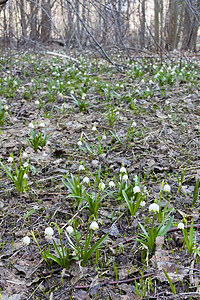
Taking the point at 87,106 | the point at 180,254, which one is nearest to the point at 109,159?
the point at 180,254

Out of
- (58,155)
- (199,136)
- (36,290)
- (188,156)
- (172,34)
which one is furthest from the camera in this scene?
(172,34)

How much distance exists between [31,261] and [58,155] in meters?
1.48

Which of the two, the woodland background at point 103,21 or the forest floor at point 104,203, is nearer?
the forest floor at point 104,203

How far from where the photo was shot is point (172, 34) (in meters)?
12.4

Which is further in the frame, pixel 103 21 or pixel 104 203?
pixel 103 21

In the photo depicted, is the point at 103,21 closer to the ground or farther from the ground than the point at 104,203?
farther from the ground

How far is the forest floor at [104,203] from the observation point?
1.53 metres

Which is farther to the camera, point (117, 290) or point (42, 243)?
point (42, 243)

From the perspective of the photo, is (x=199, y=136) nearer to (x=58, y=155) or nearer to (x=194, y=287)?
(x=58, y=155)

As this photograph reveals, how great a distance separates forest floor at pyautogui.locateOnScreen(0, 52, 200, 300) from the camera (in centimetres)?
153

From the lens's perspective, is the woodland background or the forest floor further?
the woodland background

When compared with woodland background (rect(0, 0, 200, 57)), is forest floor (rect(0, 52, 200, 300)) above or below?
below

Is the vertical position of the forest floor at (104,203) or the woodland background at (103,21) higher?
the woodland background at (103,21)

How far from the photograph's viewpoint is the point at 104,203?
2197 millimetres
